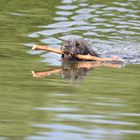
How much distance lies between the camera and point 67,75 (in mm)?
9336

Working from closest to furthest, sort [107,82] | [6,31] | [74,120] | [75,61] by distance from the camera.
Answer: [74,120], [107,82], [75,61], [6,31]

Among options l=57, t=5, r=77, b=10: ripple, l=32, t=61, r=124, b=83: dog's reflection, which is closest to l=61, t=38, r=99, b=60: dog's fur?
l=32, t=61, r=124, b=83: dog's reflection

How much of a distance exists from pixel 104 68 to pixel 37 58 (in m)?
1.27

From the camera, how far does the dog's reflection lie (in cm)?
918

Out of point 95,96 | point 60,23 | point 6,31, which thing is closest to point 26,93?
point 95,96

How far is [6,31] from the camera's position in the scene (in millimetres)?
12805

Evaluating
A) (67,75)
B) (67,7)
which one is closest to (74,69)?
(67,75)

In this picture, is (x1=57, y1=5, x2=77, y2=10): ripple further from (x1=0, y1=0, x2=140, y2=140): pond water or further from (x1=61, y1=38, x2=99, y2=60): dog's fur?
(x1=61, y1=38, x2=99, y2=60): dog's fur

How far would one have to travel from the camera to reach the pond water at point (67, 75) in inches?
256

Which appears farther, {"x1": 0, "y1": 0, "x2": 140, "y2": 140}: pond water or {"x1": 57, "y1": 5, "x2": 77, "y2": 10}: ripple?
{"x1": 57, "y1": 5, "x2": 77, "y2": 10}: ripple

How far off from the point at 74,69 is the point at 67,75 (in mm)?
639

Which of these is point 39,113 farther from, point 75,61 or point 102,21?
point 102,21

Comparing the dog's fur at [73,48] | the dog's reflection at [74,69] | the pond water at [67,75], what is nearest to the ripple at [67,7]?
the pond water at [67,75]

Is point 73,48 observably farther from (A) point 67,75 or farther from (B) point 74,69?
(A) point 67,75
